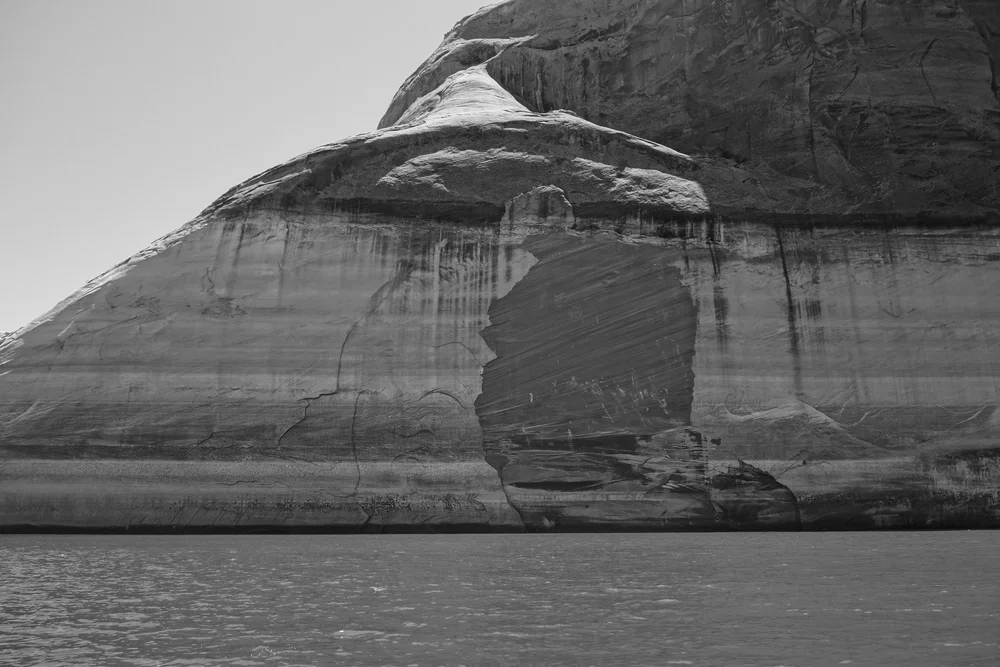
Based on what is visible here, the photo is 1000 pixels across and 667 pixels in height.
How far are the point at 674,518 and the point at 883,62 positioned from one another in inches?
504

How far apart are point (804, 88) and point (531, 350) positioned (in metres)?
10.3

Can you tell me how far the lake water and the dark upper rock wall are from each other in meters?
10.1

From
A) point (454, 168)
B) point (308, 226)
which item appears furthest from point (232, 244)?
point (454, 168)

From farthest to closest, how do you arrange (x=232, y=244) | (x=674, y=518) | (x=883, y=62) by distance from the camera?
1. (x=883, y=62)
2. (x=232, y=244)
3. (x=674, y=518)

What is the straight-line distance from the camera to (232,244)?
16.0 meters

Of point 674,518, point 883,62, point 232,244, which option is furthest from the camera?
point 883,62

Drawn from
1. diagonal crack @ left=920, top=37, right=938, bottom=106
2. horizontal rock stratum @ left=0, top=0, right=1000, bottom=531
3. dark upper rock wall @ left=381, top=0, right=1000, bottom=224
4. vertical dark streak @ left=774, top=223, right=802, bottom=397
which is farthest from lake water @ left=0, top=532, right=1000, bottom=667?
diagonal crack @ left=920, top=37, right=938, bottom=106

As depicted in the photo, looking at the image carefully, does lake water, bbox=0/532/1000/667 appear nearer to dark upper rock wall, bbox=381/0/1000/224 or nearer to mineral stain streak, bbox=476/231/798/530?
mineral stain streak, bbox=476/231/798/530

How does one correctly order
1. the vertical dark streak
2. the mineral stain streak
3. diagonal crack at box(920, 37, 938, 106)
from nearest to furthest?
the mineral stain streak < the vertical dark streak < diagonal crack at box(920, 37, 938, 106)

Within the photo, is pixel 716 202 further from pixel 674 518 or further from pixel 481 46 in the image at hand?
pixel 481 46

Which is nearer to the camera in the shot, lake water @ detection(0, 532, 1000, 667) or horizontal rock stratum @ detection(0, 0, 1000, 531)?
lake water @ detection(0, 532, 1000, 667)

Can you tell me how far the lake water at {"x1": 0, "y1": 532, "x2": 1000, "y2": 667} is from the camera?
4.98 meters

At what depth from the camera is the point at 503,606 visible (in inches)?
252

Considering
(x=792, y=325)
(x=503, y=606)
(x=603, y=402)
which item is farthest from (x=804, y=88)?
(x=503, y=606)
